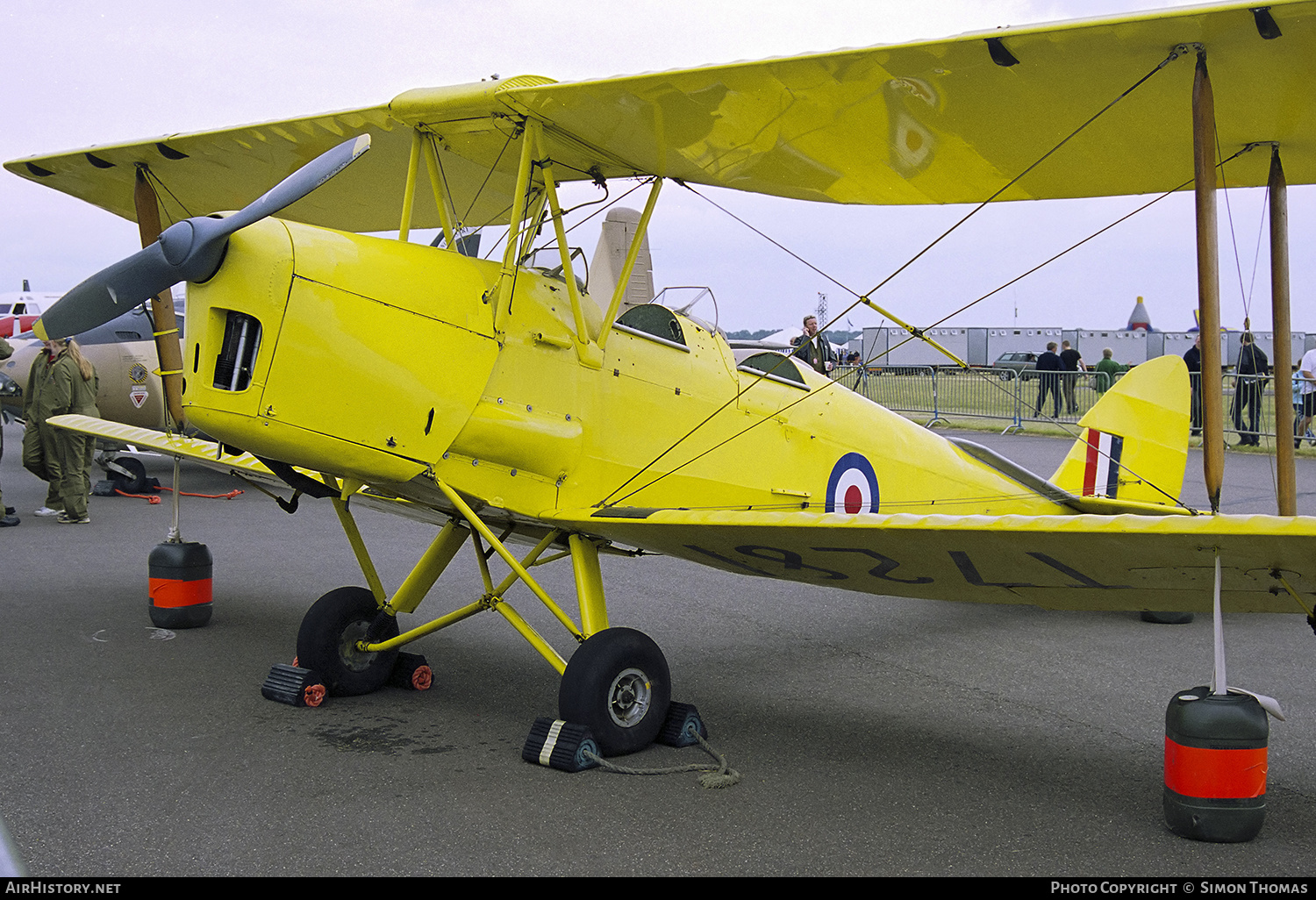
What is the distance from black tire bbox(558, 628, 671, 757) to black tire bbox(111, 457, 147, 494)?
974cm

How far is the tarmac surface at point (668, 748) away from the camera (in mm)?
3309

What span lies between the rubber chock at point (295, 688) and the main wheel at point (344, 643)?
7cm

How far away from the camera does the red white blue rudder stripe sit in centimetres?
707

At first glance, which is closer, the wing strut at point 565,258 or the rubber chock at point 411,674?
the wing strut at point 565,258

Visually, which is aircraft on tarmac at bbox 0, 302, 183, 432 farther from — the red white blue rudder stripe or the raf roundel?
the red white blue rudder stripe

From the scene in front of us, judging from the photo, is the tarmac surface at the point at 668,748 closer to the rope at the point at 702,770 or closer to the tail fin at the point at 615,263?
the rope at the point at 702,770

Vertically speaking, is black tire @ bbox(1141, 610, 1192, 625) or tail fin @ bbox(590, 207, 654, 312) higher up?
tail fin @ bbox(590, 207, 654, 312)

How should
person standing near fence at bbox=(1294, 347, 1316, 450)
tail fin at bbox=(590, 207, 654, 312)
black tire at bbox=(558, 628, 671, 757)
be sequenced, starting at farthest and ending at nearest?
person standing near fence at bbox=(1294, 347, 1316, 450) → tail fin at bbox=(590, 207, 654, 312) → black tire at bbox=(558, 628, 671, 757)

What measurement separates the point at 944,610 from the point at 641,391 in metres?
3.30

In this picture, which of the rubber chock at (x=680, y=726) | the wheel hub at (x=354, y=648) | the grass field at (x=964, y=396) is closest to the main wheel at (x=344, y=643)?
the wheel hub at (x=354, y=648)

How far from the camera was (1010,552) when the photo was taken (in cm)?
372

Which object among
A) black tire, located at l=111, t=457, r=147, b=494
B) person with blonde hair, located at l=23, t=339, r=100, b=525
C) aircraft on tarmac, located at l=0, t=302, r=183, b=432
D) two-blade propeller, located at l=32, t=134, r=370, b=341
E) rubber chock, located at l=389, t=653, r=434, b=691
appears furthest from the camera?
aircraft on tarmac, located at l=0, t=302, r=183, b=432

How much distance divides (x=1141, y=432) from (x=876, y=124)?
3699 mm

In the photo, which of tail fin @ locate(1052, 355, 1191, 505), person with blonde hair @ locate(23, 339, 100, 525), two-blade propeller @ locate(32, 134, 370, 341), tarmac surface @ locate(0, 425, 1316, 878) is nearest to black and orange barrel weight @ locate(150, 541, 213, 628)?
tarmac surface @ locate(0, 425, 1316, 878)
